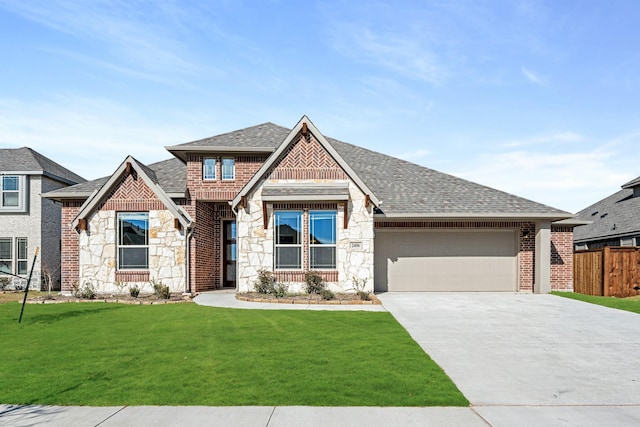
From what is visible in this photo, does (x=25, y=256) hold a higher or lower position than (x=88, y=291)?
higher

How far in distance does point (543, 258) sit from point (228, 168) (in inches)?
508

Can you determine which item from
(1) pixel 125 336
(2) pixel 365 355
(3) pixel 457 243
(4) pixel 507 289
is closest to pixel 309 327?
(2) pixel 365 355


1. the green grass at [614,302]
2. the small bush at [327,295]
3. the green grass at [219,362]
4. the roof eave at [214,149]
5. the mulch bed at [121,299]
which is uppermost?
the roof eave at [214,149]

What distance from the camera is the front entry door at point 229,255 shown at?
63.3 feet

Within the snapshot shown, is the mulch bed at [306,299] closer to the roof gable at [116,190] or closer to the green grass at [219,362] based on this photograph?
the green grass at [219,362]

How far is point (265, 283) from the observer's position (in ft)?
52.7

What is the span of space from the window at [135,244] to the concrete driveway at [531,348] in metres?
8.94

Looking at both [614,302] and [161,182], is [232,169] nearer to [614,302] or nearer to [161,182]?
[161,182]

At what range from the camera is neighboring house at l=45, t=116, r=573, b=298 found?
648 inches

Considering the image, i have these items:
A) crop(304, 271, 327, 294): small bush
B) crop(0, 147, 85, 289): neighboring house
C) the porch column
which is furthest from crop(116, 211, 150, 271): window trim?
the porch column

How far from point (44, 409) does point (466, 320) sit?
927 cm

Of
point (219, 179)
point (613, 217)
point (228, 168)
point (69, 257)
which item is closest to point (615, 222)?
Answer: point (613, 217)

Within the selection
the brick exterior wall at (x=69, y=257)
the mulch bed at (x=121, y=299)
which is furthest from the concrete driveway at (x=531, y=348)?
the brick exterior wall at (x=69, y=257)

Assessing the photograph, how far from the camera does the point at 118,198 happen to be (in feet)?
55.2
